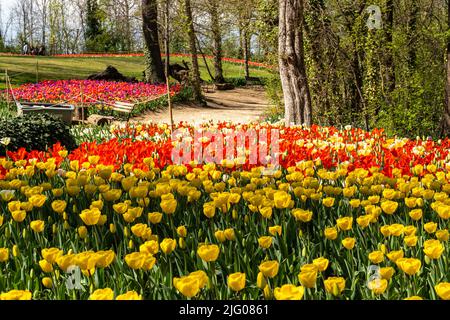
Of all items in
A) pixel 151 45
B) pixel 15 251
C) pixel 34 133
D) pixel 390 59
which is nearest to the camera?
pixel 15 251

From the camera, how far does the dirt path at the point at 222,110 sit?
16359mm

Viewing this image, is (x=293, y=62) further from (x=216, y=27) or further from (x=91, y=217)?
(x=216, y=27)

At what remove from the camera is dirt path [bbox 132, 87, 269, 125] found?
1636cm

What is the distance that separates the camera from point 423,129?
927 centimetres

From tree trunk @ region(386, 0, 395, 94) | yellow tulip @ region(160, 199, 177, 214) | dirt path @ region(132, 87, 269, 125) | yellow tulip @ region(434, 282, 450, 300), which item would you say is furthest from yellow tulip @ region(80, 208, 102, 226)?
dirt path @ region(132, 87, 269, 125)

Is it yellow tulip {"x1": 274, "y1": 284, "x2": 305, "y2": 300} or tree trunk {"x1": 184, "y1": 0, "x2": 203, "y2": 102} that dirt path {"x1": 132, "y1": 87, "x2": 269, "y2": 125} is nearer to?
tree trunk {"x1": 184, "y1": 0, "x2": 203, "y2": 102}

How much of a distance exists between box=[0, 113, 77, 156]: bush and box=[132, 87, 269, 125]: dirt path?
602 cm

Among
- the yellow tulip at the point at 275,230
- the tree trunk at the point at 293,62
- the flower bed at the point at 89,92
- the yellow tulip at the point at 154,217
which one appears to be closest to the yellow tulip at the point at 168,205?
the yellow tulip at the point at 154,217

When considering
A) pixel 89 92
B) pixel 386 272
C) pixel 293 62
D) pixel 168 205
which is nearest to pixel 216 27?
pixel 89 92

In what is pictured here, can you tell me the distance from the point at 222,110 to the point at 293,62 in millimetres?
10245

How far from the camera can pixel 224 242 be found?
108 inches

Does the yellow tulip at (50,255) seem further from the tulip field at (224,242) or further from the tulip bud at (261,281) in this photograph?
the tulip bud at (261,281)

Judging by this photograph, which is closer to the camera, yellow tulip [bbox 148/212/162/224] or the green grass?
yellow tulip [bbox 148/212/162/224]

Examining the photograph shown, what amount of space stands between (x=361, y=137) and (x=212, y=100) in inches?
605
